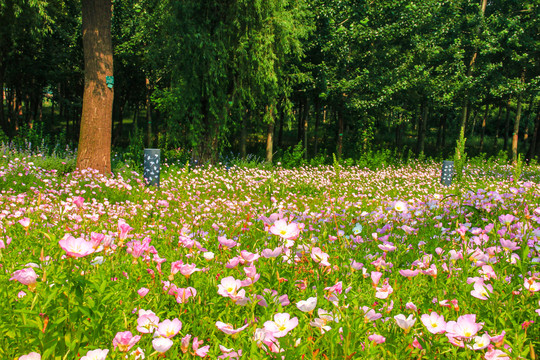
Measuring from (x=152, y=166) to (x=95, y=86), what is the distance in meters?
2.35

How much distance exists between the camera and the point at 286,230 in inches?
61.8

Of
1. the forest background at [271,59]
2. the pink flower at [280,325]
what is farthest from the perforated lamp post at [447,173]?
the pink flower at [280,325]

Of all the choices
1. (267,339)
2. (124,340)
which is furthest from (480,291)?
(124,340)

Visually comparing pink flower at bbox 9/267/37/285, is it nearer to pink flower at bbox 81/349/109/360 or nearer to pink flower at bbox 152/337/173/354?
pink flower at bbox 81/349/109/360

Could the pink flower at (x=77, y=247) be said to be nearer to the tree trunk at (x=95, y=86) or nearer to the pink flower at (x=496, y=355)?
the pink flower at (x=496, y=355)

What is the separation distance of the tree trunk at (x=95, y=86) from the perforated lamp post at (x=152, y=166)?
125 centimetres

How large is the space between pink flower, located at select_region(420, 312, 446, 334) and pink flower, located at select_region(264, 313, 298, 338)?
48 centimetres

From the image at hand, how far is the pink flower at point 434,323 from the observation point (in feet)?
3.83

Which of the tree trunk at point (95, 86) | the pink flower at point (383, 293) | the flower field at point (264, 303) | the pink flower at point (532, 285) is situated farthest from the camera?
the tree trunk at point (95, 86)

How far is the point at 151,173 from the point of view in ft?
25.0

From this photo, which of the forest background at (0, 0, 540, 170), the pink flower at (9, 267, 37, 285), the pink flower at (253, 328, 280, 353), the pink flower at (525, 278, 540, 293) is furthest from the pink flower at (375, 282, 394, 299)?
the forest background at (0, 0, 540, 170)

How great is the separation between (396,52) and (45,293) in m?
18.6

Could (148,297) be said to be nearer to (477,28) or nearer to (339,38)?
(339,38)

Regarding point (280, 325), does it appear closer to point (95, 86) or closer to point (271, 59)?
point (95, 86)
